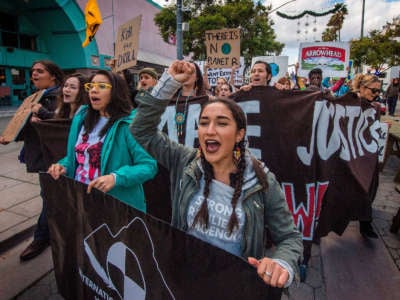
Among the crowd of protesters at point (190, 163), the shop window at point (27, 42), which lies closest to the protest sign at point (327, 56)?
the crowd of protesters at point (190, 163)

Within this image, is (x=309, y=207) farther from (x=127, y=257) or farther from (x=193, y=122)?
(x=127, y=257)

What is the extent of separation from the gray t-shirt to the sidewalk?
143 cm

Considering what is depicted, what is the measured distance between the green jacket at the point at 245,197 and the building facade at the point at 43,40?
17.1m

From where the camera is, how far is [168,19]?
2120 centimetres

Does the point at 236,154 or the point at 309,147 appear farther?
the point at 309,147

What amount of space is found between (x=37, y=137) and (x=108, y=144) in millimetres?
1457

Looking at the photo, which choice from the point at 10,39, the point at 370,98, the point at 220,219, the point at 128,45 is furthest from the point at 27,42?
the point at 220,219

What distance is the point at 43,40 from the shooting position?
1811 centimetres

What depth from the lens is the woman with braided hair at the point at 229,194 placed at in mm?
1396

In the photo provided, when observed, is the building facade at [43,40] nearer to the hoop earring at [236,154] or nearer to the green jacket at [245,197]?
the green jacket at [245,197]

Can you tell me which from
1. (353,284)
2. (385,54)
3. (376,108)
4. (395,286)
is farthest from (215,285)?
(385,54)

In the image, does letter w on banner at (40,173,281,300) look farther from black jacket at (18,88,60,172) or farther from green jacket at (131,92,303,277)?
black jacket at (18,88,60,172)

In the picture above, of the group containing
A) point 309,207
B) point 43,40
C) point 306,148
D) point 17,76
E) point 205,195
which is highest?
point 43,40

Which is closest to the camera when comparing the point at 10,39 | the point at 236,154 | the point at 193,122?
the point at 236,154
